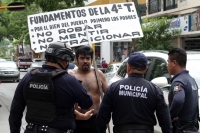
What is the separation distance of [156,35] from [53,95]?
917 inches

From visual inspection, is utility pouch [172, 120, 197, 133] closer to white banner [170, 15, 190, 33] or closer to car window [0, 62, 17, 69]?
white banner [170, 15, 190, 33]

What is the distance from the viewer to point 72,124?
12.2 feet

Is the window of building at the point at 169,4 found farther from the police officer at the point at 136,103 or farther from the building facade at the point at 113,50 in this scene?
the police officer at the point at 136,103

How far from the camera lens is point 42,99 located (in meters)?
3.63

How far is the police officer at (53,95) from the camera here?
11.8ft

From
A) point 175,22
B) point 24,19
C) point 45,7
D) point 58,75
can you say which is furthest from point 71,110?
point 24,19

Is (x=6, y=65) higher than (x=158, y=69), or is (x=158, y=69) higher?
(x=158, y=69)

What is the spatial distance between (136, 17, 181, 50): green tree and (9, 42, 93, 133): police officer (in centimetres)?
2204

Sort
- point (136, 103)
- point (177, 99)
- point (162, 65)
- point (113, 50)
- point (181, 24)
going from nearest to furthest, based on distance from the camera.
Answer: point (136, 103) → point (177, 99) → point (162, 65) → point (181, 24) → point (113, 50)

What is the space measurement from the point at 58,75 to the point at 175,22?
955 inches

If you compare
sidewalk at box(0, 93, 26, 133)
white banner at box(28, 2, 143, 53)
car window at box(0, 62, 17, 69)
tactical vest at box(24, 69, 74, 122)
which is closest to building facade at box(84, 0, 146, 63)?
car window at box(0, 62, 17, 69)

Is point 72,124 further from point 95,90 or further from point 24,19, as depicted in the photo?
point 24,19

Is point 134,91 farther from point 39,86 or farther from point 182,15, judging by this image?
point 182,15

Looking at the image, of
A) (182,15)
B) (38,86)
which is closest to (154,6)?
(182,15)
